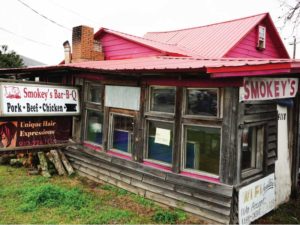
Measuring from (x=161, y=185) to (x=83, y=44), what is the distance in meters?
7.68

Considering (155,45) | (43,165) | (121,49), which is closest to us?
(43,165)

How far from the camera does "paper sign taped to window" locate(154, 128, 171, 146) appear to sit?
22.3 ft

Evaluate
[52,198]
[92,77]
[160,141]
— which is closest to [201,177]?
[160,141]

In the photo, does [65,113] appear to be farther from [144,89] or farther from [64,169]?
[144,89]

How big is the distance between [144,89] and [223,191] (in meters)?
3.05

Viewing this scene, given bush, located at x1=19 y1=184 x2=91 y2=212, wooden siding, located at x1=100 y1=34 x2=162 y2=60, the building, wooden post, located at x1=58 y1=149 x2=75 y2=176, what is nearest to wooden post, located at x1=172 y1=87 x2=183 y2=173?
the building

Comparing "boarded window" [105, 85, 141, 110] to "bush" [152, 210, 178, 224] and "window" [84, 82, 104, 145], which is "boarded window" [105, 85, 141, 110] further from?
"bush" [152, 210, 178, 224]

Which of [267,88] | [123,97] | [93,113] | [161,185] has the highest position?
[267,88]

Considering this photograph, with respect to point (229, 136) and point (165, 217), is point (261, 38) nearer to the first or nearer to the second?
point (229, 136)

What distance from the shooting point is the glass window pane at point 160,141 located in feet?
22.3

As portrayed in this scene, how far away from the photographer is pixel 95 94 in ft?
29.5

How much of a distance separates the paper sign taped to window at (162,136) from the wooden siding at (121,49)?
15.1 ft

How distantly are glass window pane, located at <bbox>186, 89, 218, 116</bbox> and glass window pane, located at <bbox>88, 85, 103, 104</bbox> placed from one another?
10.8ft

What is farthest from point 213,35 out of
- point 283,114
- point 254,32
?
point 283,114
